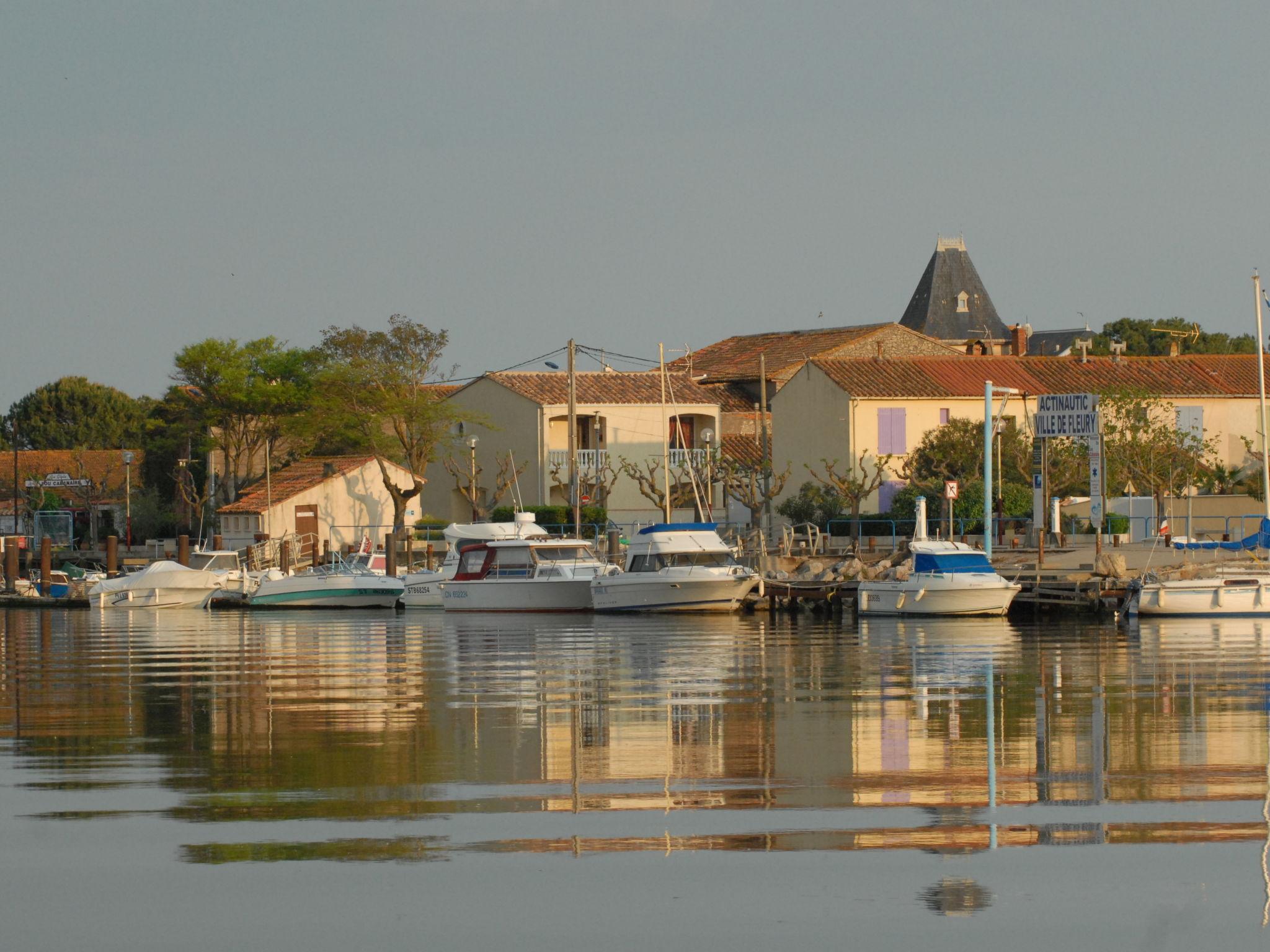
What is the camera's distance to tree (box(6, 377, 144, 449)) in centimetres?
10819

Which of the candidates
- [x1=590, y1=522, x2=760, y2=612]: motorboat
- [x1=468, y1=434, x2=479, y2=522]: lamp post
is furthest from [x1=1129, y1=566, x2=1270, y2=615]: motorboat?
[x1=468, y1=434, x2=479, y2=522]: lamp post

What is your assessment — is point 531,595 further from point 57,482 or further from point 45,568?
point 57,482

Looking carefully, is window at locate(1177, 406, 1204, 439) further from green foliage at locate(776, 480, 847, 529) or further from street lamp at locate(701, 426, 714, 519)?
street lamp at locate(701, 426, 714, 519)

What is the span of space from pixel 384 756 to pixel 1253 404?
56.5 m

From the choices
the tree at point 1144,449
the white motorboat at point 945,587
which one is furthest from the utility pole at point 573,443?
the tree at point 1144,449

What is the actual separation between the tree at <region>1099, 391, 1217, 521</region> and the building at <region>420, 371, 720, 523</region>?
1519 cm

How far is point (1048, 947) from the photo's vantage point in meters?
9.03

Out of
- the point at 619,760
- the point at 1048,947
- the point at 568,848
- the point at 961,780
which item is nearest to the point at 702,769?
the point at 619,760

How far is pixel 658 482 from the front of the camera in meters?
68.8

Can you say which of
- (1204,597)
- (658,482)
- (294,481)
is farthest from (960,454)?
(294,481)

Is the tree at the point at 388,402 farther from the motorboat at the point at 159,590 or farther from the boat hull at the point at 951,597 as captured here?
the boat hull at the point at 951,597

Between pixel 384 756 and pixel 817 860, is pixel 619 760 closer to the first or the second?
pixel 384 756

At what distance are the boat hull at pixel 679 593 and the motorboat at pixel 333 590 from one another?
9584mm

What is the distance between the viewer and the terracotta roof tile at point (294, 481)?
66.9 metres
